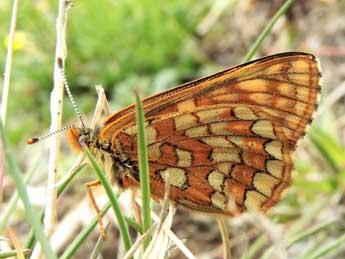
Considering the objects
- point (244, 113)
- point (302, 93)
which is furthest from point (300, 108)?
point (244, 113)

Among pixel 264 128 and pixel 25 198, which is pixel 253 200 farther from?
pixel 25 198

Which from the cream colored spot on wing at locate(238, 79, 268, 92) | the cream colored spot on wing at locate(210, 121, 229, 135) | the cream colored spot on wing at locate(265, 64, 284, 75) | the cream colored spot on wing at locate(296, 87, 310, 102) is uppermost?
the cream colored spot on wing at locate(265, 64, 284, 75)

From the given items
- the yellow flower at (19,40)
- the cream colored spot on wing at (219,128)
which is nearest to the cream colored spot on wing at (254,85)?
the cream colored spot on wing at (219,128)

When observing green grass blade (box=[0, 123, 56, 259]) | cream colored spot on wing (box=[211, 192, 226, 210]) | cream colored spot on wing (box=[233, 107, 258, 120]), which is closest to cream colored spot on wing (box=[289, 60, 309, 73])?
cream colored spot on wing (box=[233, 107, 258, 120])

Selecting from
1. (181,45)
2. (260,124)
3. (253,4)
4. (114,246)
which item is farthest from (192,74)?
(260,124)

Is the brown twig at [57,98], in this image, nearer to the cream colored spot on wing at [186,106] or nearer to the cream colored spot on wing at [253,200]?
the cream colored spot on wing at [186,106]

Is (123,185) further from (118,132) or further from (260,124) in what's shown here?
(260,124)

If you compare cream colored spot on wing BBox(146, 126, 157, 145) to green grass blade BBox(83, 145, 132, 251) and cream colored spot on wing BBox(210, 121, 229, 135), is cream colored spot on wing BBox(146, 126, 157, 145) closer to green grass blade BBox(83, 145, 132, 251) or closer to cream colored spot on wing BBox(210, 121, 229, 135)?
cream colored spot on wing BBox(210, 121, 229, 135)
